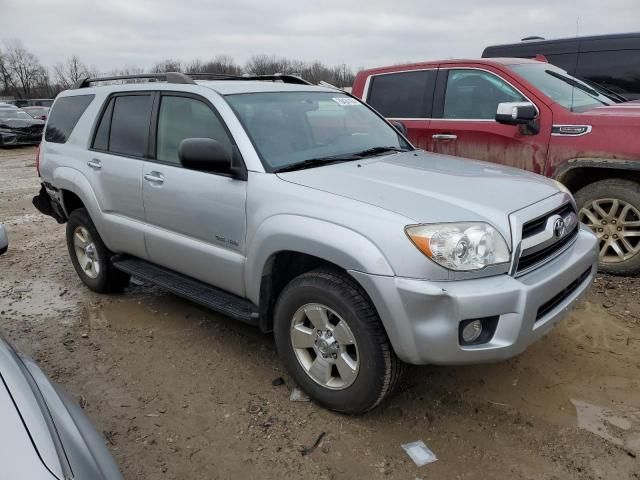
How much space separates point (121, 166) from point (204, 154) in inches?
50.3

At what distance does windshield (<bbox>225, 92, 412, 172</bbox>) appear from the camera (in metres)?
3.22

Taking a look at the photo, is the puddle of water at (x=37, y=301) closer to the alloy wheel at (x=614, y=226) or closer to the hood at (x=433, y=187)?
the hood at (x=433, y=187)

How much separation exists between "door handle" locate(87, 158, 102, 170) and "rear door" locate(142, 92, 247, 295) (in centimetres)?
66

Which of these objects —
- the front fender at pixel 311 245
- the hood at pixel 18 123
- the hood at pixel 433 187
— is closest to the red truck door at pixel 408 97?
the hood at pixel 433 187

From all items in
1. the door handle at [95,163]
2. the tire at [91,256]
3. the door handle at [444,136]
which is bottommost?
the tire at [91,256]

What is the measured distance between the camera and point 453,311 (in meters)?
2.32

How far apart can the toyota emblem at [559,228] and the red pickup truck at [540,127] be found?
1.81m

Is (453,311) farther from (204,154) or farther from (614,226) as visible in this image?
(614,226)

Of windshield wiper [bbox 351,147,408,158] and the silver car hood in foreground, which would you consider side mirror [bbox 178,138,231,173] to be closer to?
windshield wiper [bbox 351,147,408,158]

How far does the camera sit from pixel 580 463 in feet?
8.14

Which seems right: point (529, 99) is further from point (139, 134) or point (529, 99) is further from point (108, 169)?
point (108, 169)

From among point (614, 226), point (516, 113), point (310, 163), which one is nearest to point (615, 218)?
point (614, 226)

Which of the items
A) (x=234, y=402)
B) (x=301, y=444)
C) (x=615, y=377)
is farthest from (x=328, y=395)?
(x=615, y=377)

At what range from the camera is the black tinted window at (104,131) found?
13.9ft
